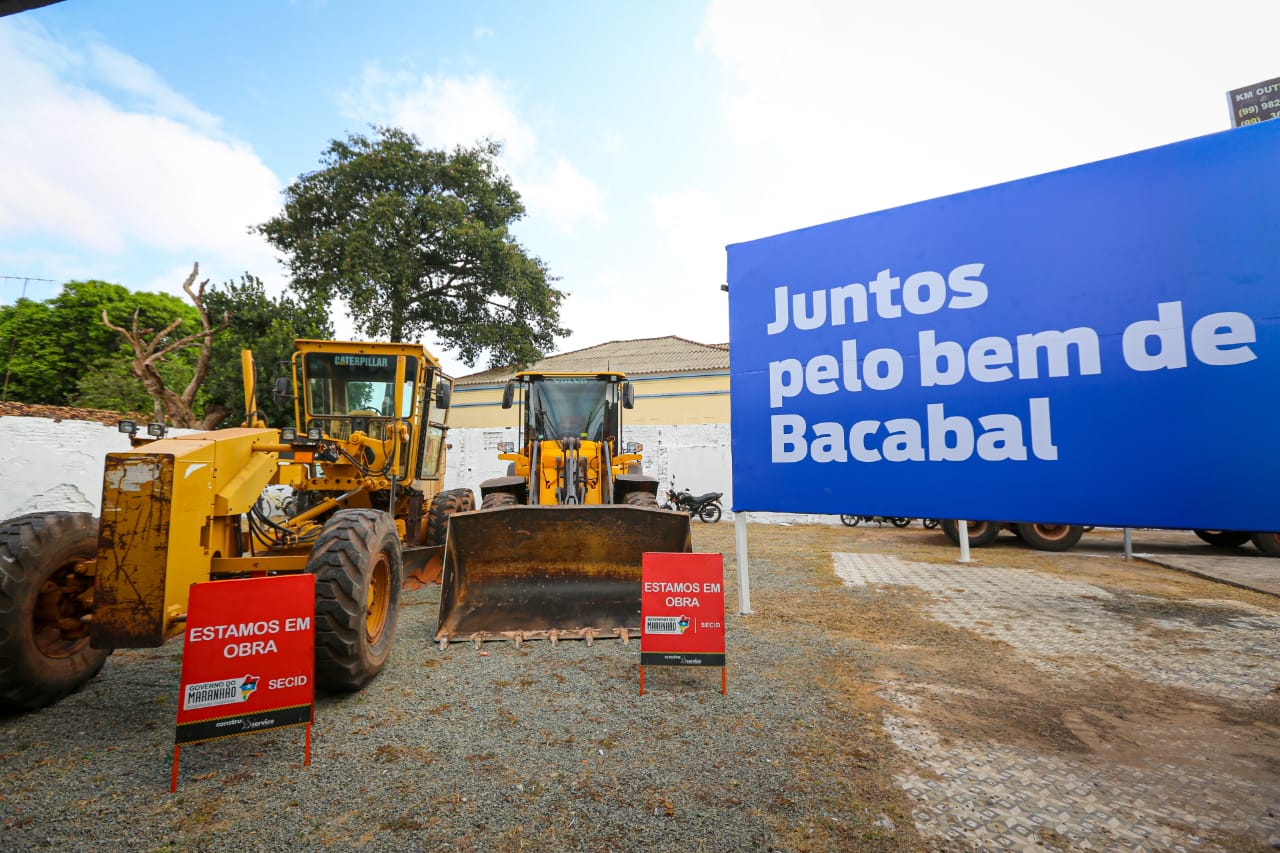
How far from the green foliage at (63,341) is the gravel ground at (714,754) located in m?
22.2

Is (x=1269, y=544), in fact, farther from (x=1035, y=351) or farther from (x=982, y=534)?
(x=1035, y=351)

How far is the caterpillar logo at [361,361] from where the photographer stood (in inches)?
252

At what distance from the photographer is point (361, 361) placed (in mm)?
6438

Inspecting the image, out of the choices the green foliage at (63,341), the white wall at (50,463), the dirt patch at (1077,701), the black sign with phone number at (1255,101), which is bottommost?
the dirt patch at (1077,701)

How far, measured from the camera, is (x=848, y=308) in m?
4.98

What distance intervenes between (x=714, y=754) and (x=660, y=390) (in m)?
16.4

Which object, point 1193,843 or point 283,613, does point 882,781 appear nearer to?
point 1193,843

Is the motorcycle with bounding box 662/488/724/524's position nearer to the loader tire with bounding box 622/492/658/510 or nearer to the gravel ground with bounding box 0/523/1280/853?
the loader tire with bounding box 622/492/658/510

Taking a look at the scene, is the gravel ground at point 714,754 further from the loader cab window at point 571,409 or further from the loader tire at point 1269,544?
the loader tire at point 1269,544

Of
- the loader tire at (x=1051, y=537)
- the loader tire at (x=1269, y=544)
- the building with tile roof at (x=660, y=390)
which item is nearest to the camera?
the loader tire at (x=1269, y=544)

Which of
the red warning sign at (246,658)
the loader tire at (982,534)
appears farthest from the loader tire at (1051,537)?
the red warning sign at (246,658)

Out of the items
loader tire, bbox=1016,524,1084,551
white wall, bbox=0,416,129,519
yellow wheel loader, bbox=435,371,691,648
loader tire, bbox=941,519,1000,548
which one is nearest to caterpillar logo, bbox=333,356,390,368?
yellow wheel loader, bbox=435,371,691,648

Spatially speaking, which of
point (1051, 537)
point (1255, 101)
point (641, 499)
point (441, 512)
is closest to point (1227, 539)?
point (1051, 537)

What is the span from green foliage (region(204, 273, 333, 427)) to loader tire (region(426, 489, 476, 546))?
1156 centimetres
